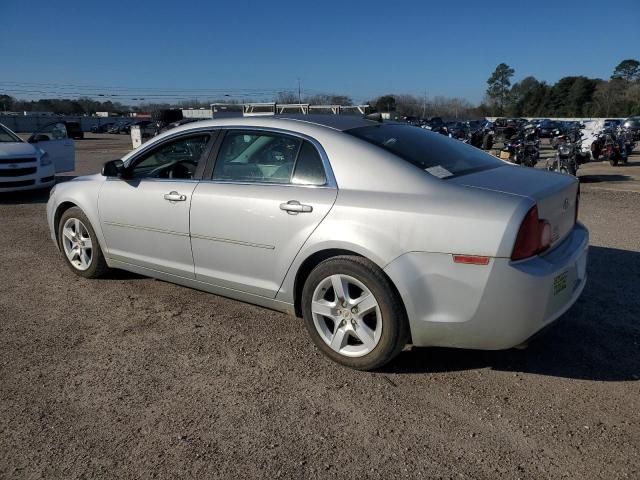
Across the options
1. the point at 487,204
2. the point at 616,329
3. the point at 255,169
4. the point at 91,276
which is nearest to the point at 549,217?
the point at 487,204

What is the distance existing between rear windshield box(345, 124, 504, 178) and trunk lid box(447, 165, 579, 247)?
14 centimetres

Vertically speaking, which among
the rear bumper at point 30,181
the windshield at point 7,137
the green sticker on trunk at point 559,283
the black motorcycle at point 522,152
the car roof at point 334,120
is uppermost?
→ the car roof at point 334,120

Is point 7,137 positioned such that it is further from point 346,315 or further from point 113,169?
point 346,315

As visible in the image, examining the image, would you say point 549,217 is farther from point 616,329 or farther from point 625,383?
point 616,329

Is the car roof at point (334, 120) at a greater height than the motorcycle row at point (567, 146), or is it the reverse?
the car roof at point (334, 120)

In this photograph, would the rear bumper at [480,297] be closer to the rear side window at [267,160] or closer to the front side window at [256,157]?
the rear side window at [267,160]

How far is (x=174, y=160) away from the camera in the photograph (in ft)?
14.6

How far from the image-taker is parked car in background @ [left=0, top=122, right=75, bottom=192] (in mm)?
9781

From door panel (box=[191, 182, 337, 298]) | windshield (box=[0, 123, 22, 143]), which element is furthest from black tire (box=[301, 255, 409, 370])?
windshield (box=[0, 123, 22, 143])

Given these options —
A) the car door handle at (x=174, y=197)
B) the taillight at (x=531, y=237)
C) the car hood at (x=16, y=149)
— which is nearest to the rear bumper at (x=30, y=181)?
the car hood at (x=16, y=149)

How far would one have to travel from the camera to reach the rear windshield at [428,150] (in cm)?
330

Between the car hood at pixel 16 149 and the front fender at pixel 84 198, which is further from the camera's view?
the car hood at pixel 16 149

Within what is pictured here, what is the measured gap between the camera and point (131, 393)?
302 centimetres

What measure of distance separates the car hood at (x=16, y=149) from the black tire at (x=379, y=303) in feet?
29.0
